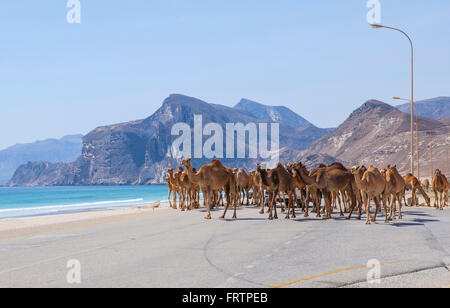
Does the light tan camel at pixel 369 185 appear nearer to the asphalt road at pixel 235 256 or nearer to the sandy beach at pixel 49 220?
the asphalt road at pixel 235 256

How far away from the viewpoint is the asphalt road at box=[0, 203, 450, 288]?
932 cm

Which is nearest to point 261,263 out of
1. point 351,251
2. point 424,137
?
point 351,251

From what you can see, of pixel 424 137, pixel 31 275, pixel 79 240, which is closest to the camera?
pixel 31 275

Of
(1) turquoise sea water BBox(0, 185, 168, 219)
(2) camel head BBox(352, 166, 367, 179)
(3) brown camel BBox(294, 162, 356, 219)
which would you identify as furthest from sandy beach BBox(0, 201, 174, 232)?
(2) camel head BBox(352, 166, 367, 179)

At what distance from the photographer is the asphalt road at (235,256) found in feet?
30.6

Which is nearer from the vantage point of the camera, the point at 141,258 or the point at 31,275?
the point at 31,275

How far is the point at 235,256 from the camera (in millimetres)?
12039

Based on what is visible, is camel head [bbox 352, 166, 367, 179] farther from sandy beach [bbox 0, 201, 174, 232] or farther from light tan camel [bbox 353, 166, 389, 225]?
sandy beach [bbox 0, 201, 174, 232]

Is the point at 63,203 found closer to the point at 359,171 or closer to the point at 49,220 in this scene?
the point at 49,220

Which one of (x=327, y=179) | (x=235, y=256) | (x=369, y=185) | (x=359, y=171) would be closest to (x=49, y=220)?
(x=327, y=179)

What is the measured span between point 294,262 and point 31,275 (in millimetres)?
4771

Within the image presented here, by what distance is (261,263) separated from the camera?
36.3ft

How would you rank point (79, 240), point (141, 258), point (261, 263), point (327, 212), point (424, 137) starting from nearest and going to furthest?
point (261, 263) < point (141, 258) < point (79, 240) < point (327, 212) < point (424, 137)
